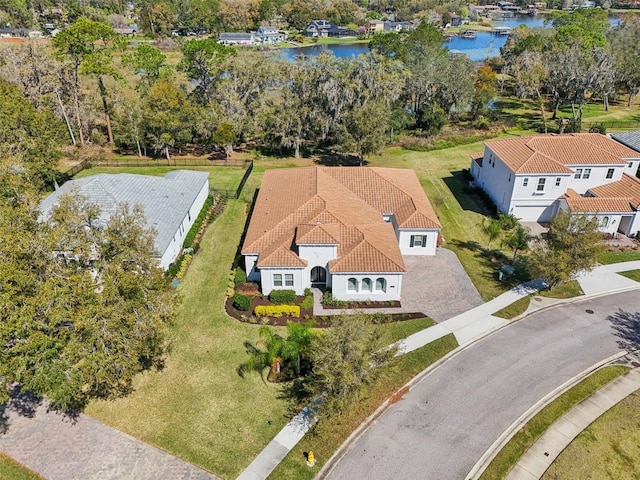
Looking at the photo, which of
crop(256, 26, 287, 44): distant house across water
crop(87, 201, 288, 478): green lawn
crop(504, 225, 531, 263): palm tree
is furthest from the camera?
crop(256, 26, 287, 44): distant house across water

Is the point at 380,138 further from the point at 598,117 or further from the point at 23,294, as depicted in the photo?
the point at 598,117

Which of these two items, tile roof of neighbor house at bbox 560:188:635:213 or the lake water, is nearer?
tile roof of neighbor house at bbox 560:188:635:213

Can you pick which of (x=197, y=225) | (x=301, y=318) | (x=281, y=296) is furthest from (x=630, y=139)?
(x=197, y=225)

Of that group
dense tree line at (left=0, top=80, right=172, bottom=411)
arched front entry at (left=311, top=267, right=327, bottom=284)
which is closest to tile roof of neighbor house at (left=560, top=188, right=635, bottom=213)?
arched front entry at (left=311, top=267, right=327, bottom=284)

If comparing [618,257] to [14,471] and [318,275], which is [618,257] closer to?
[318,275]

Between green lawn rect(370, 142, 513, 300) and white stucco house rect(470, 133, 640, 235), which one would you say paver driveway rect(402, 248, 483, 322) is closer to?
green lawn rect(370, 142, 513, 300)

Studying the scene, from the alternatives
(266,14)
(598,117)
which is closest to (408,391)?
(598,117)

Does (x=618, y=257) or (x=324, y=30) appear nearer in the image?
(x=618, y=257)
